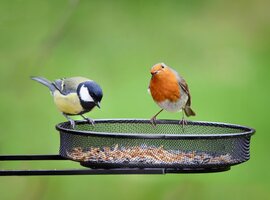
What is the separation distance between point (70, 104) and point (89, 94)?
0.50 ft

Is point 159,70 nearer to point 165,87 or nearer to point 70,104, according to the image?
point 165,87

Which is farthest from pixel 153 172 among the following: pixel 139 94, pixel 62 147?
pixel 139 94

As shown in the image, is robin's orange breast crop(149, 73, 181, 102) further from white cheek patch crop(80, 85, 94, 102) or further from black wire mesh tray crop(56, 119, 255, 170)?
black wire mesh tray crop(56, 119, 255, 170)

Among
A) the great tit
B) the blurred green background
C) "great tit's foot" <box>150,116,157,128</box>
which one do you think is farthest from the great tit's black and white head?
the blurred green background

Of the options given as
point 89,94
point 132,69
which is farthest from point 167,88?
point 132,69

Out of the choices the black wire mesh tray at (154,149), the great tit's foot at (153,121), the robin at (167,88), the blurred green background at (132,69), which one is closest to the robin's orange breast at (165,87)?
the robin at (167,88)

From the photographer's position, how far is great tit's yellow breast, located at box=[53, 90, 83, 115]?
3840 millimetres

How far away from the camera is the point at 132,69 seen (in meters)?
5.68

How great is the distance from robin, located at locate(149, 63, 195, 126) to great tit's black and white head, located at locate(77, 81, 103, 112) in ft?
0.98

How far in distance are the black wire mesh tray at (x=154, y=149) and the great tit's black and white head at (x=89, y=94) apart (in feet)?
0.69

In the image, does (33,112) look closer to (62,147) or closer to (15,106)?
(15,106)

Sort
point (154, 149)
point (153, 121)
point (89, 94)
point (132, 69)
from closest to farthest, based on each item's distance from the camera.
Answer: point (154, 149) → point (89, 94) → point (153, 121) → point (132, 69)

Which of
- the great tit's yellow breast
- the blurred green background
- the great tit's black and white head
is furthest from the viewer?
the blurred green background

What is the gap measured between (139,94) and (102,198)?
678 mm
